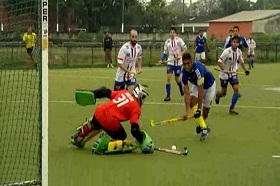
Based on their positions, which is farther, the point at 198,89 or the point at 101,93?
the point at 198,89

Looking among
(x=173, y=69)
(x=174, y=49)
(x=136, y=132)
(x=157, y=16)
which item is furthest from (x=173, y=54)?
(x=157, y=16)

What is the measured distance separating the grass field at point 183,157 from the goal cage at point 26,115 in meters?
0.38

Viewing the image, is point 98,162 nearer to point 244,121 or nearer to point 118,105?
point 118,105

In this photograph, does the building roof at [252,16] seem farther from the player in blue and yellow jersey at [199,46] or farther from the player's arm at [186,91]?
the player's arm at [186,91]

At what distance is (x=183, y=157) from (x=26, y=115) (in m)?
4.47

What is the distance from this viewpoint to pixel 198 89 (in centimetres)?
1159

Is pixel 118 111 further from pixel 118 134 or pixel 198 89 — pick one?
pixel 198 89

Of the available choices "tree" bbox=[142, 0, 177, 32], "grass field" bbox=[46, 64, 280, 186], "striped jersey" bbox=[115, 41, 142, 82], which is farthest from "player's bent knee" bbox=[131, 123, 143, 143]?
"tree" bbox=[142, 0, 177, 32]

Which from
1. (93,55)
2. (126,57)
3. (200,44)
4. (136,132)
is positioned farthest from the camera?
(93,55)

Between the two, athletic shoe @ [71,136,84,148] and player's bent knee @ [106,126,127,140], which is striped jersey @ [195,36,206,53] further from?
player's bent knee @ [106,126,127,140]

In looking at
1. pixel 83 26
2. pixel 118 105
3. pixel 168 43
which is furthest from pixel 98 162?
pixel 83 26

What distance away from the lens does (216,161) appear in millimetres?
9766

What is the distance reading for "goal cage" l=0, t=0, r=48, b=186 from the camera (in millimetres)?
6707

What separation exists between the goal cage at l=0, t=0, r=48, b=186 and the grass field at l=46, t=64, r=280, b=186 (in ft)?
1.26
